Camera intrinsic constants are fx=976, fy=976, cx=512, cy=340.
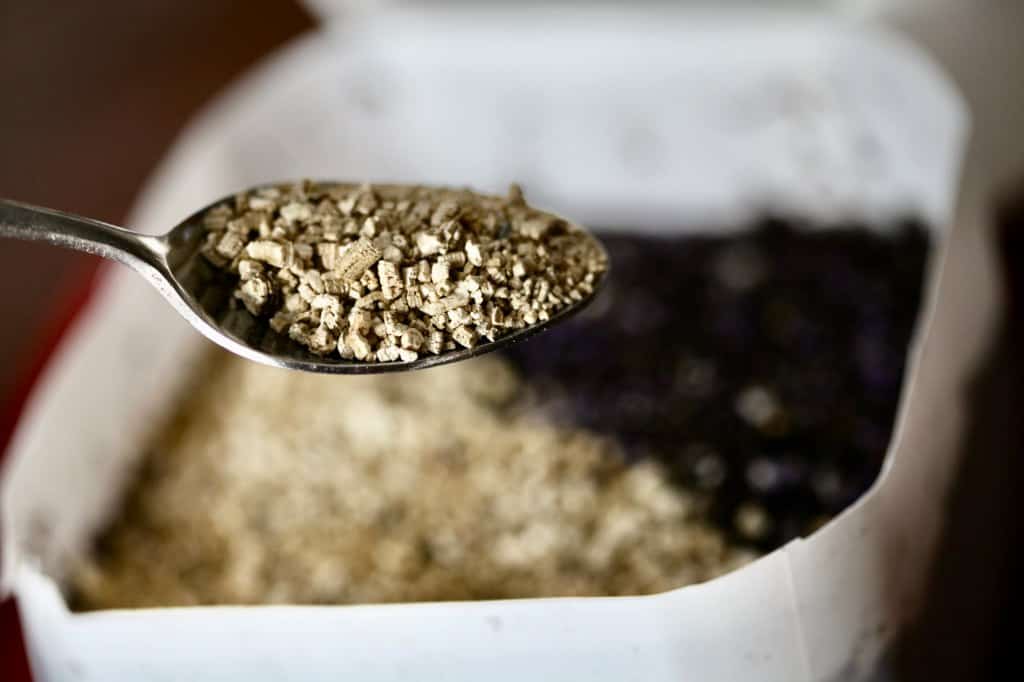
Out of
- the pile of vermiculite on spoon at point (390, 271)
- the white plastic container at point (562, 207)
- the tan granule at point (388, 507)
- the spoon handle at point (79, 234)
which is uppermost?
the spoon handle at point (79, 234)

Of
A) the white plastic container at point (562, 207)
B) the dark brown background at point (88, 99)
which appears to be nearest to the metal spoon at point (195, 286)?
the white plastic container at point (562, 207)

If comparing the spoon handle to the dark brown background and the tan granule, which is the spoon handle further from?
the dark brown background

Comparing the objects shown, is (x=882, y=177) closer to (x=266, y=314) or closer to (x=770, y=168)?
(x=770, y=168)

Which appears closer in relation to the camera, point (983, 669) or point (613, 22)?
point (983, 669)

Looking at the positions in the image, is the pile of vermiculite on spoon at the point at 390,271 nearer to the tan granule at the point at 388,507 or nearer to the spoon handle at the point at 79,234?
the spoon handle at the point at 79,234

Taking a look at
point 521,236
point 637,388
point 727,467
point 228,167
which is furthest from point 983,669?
point 228,167

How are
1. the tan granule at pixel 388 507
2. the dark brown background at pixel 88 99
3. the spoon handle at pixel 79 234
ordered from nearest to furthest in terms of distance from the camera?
the spoon handle at pixel 79 234
the tan granule at pixel 388 507
the dark brown background at pixel 88 99
